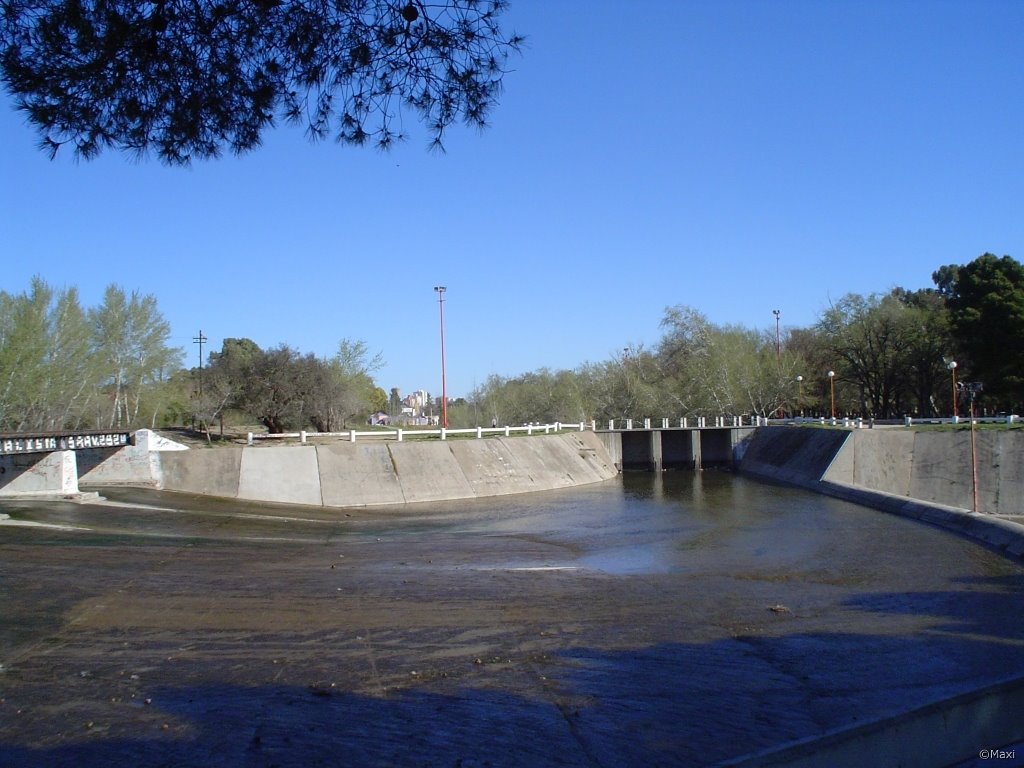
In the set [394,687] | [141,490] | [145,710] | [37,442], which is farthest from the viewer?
[141,490]

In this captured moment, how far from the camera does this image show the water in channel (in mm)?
5891

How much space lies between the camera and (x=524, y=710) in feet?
21.3

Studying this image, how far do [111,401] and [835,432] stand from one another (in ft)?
126

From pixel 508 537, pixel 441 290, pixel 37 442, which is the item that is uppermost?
pixel 441 290

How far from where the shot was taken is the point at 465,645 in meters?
8.60

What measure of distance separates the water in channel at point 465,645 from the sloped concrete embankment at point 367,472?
1003 centimetres

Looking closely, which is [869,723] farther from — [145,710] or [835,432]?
[835,432]

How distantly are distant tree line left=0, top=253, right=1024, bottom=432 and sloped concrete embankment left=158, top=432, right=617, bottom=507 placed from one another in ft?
24.6

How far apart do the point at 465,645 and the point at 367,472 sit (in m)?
23.4

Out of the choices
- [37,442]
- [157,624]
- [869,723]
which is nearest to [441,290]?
[37,442]

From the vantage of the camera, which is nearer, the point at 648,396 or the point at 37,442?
the point at 37,442

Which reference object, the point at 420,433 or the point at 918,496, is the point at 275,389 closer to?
the point at 420,433

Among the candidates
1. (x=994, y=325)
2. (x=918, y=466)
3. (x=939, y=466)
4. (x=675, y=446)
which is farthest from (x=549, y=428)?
(x=994, y=325)

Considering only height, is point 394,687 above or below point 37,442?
below
